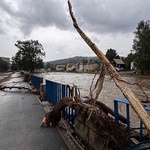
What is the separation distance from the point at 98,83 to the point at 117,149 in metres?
1.08

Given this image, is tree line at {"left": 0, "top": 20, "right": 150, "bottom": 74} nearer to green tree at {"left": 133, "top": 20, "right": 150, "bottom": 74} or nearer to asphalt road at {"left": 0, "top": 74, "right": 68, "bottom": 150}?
green tree at {"left": 133, "top": 20, "right": 150, "bottom": 74}

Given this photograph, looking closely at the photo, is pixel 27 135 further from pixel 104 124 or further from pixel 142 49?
pixel 142 49

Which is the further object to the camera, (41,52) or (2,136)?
(41,52)

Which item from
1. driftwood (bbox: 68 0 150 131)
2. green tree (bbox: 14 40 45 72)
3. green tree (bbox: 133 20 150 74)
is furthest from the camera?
green tree (bbox: 14 40 45 72)

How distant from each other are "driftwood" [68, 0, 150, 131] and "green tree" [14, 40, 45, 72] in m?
68.3

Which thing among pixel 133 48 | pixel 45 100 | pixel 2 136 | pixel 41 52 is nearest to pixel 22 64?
pixel 41 52

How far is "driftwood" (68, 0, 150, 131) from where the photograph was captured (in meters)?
2.50

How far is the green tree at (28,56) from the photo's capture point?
70.2 m

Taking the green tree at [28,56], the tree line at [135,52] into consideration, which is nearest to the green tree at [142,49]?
the tree line at [135,52]

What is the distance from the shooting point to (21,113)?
7879 mm

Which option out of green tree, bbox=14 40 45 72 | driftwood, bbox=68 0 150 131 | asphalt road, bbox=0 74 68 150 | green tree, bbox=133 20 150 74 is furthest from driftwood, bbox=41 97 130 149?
green tree, bbox=14 40 45 72

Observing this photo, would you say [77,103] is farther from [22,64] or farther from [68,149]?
[22,64]

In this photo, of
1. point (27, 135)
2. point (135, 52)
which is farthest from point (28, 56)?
point (27, 135)

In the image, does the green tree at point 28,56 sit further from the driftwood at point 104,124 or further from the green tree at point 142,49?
the driftwood at point 104,124
